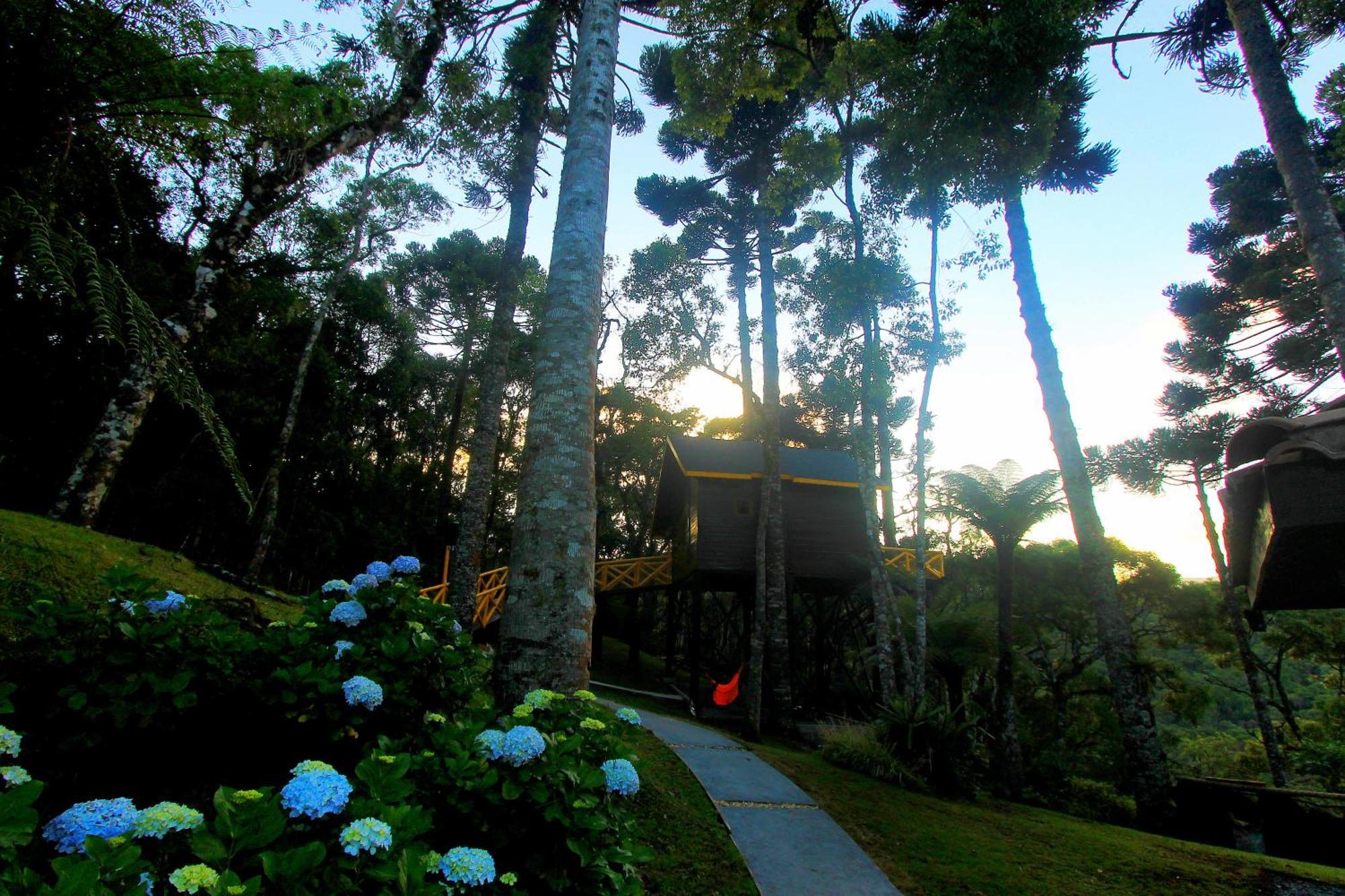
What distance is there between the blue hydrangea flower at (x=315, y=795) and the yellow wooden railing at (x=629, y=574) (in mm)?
Answer: 14602

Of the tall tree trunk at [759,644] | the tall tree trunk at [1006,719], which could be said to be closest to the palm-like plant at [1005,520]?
the tall tree trunk at [1006,719]

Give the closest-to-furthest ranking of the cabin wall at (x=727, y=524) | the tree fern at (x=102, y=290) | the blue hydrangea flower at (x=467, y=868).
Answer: the blue hydrangea flower at (x=467, y=868) < the tree fern at (x=102, y=290) < the cabin wall at (x=727, y=524)

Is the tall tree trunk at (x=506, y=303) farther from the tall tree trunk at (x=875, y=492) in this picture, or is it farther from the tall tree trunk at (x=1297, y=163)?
the tall tree trunk at (x=1297, y=163)

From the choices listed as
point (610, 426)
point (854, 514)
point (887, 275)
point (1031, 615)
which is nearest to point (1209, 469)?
point (1031, 615)

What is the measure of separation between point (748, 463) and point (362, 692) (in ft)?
51.3

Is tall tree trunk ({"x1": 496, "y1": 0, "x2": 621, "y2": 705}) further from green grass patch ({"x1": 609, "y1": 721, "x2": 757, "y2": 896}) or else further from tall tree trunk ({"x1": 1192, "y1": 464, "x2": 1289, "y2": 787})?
tall tree trunk ({"x1": 1192, "y1": 464, "x2": 1289, "y2": 787})

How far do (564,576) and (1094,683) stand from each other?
2519 cm

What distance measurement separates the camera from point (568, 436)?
10.9ft

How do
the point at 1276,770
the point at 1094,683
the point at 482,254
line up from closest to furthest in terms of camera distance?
the point at 1276,770
the point at 1094,683
the point at 482,254

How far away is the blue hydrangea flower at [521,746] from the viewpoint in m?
1.88

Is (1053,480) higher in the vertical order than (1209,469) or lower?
lower

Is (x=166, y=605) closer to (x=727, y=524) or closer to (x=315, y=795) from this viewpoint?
(x=315, y=795)

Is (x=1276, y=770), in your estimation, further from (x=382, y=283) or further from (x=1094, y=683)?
(x=382, y=283)

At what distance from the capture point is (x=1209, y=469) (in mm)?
16797
